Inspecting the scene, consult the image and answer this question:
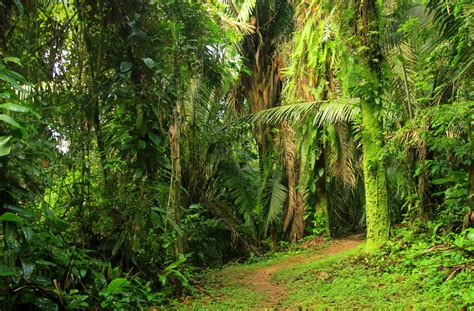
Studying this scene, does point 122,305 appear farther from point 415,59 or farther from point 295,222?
point 295,222

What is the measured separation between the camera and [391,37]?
7.15 metres

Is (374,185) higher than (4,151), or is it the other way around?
(4,151)

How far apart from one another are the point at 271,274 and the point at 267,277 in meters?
0.20

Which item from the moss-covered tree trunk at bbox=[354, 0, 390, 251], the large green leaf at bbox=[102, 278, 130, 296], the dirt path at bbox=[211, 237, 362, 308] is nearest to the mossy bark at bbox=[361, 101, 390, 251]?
the moss-covered tree trunk at bbox=[354, 0, 390, 251]

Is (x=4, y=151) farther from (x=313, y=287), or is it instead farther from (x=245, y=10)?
(x=245, y=10)

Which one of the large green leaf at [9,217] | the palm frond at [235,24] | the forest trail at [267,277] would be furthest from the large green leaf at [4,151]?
the palm frond at [235,24]

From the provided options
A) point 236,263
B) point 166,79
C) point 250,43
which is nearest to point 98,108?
point 166,79

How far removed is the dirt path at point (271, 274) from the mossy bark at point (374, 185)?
1608 mm

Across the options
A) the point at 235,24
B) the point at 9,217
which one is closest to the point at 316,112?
the point at 235,24

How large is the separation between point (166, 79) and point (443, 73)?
395cm

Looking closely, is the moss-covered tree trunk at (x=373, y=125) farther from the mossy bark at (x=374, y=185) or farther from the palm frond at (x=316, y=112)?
the palm frond at (x=316, y=112)

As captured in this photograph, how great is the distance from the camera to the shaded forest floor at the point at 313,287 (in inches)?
181

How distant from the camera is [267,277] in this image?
7.00m

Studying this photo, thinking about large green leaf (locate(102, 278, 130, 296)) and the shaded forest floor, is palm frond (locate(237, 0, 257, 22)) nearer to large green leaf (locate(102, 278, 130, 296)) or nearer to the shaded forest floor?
the shaded forest floor
